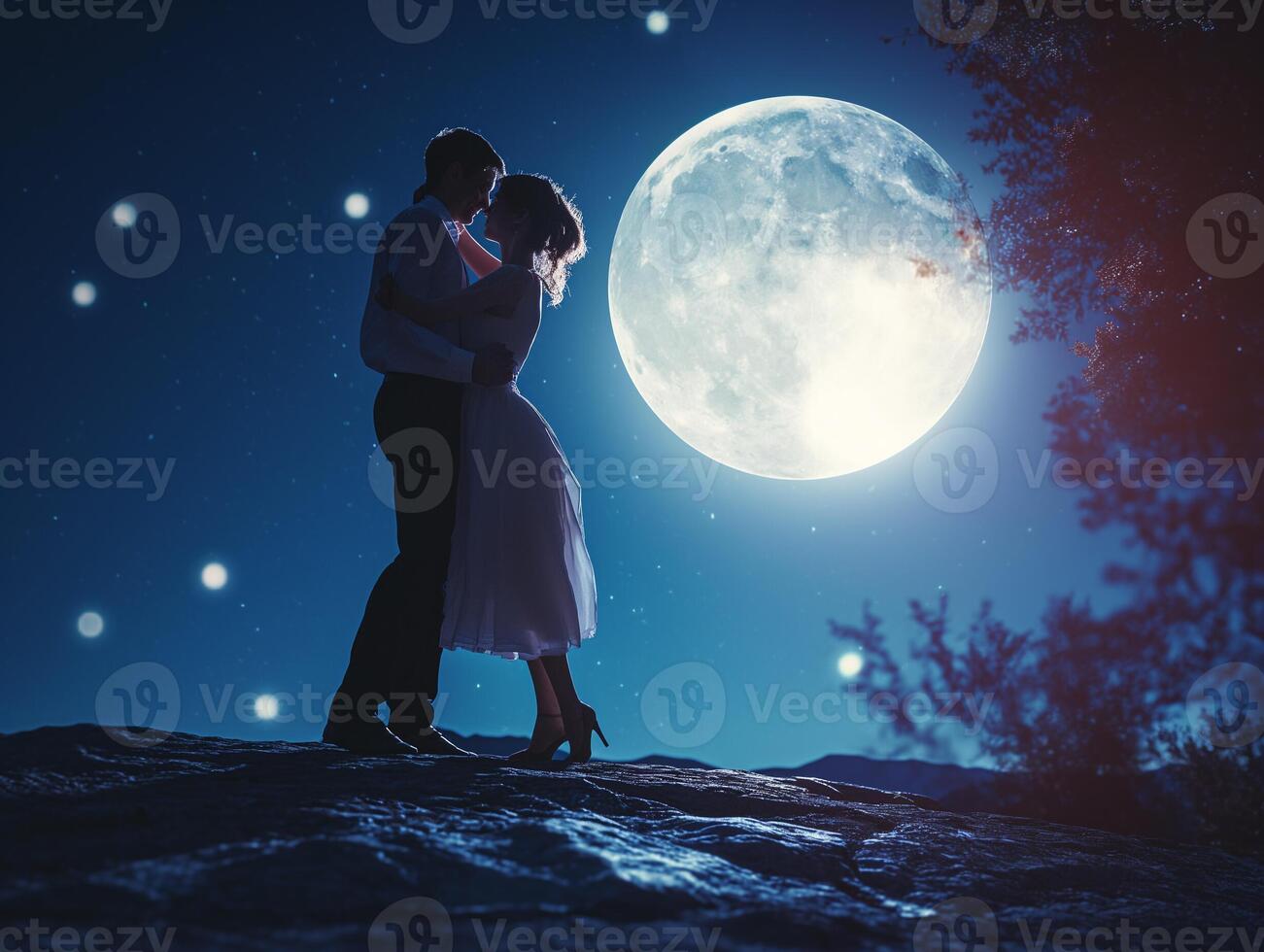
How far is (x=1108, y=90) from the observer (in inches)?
338

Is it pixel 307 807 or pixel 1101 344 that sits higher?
pixel 1101 344

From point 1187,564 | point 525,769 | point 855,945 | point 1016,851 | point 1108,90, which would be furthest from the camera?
point 1187,564

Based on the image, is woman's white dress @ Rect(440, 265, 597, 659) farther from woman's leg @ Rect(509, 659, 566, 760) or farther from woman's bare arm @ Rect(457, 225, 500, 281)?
woman's bare arm @ Rect(457, 225, 500, 281)

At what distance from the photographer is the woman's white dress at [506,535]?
Answer: 15.1 feet

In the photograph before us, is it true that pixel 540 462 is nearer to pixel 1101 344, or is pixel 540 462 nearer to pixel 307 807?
pixel 307 807

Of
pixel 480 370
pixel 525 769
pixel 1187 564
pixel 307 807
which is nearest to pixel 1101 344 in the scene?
pixel 1187 564

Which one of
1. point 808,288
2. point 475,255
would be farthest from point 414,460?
point 808,288

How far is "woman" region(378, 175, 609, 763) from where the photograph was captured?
15.0ft

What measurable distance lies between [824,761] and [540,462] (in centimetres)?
4185

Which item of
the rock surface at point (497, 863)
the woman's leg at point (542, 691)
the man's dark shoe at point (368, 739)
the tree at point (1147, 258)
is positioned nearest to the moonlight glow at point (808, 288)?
the tree at point (1147, 258)

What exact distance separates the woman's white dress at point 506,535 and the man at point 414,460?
9 cm

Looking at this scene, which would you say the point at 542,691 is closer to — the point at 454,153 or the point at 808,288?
the point at 454,153

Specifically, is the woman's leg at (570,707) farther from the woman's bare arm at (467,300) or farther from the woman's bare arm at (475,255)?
the woman's bare arm at (475,255)

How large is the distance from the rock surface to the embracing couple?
0.65m
